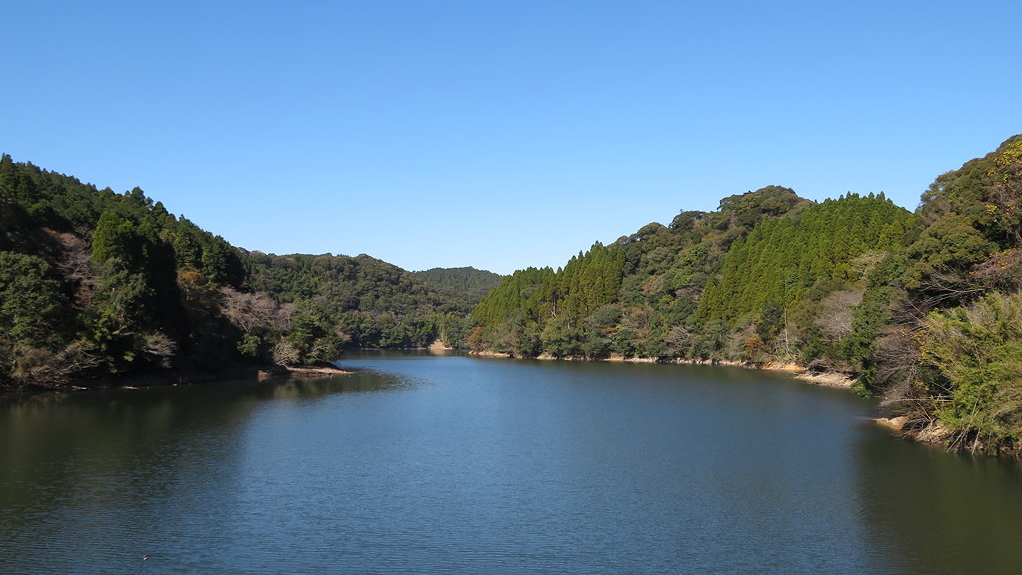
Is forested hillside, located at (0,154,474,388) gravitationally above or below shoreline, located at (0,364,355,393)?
above

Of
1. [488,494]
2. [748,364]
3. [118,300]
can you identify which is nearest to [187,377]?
[118,300]

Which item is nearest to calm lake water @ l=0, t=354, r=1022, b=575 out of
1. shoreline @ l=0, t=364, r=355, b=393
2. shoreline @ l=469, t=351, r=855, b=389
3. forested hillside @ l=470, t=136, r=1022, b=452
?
forested hillside @ l=470, t=136, r=1022, b=452

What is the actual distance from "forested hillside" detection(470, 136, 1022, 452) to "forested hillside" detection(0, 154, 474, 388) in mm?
39408

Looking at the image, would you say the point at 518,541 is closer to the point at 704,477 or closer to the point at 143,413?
the point at 704,477

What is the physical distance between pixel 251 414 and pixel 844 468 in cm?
2793

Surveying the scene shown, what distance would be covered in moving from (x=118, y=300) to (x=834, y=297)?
5051 centimetres

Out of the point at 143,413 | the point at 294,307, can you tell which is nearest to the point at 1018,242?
the point at 143,413

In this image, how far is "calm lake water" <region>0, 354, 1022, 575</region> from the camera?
15.5 meters

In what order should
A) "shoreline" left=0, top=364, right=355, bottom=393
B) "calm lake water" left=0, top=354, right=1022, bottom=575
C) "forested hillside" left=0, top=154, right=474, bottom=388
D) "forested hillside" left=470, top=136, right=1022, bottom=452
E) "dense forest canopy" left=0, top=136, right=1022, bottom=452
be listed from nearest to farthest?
"calm lake water" left=0, top=354, right=1022, bottom=575, "forested hillside" left=470, top=136, right=1022, bottom=452, "dense forest canopy" left=0, top=136, right=1022, bottom=452, "forested hillside" left=0, top=154, right=474, bottom=388, "shoreline" left=0, top=364, right=355, bottom=393

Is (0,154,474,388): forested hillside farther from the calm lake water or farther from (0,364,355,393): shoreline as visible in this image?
the calm lake water

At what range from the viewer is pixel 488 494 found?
21.0 meters

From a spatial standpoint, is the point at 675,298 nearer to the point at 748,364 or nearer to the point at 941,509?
the point at 748,364

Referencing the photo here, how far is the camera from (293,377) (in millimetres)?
62250

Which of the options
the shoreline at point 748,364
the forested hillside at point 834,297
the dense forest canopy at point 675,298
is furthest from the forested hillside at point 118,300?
the forested hillside at point 834,297
